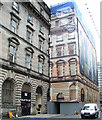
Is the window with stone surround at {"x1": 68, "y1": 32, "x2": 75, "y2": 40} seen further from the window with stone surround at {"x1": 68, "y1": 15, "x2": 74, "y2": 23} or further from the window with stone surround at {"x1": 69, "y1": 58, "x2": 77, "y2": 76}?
the window with stone surround at {"x1": 69, "y1": 58, "x2": 77, "y2": 76}

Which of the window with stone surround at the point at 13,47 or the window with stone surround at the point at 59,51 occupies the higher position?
the window with stone surround at the point at 59,51

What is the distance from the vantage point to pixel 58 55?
44.1 m

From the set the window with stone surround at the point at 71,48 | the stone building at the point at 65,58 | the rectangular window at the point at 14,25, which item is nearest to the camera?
the rectangular window at the point at 14,25

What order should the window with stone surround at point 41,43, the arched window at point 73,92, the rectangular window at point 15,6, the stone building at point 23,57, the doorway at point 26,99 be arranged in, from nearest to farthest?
1. the stone building at point 23,57
2. the rectangular window at point 15,6
3. the doorway at point 26,99
4. the window with stone surround at point 41,43
5. the arched window at point 73,92

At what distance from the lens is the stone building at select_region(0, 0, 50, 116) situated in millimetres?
27406

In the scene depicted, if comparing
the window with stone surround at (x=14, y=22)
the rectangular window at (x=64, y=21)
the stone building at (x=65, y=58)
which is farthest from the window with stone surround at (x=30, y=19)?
the rectangular window at (x=64, y=21)

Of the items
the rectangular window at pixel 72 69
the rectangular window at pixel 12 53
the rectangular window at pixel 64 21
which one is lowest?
the rectangular window at pixel 72 69

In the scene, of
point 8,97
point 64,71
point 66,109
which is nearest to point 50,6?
point 64,71

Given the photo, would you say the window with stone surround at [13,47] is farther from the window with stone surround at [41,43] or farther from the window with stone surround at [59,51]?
the window with stone surround at [59,51]

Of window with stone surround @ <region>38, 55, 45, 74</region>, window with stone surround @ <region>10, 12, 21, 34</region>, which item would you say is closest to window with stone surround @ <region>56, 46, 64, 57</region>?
window with stone surround @ <region>38, 55, 45, 74</region>

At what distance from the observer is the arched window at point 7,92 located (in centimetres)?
2710

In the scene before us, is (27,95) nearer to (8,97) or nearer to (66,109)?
(8,97)

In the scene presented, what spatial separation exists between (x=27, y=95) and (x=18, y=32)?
10.1 metres

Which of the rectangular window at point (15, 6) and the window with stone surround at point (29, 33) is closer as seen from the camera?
the rectangular window at point (15, 6)
